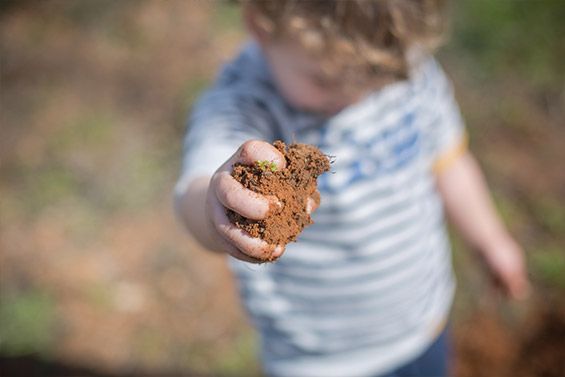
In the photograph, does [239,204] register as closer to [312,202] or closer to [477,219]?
[312,202]

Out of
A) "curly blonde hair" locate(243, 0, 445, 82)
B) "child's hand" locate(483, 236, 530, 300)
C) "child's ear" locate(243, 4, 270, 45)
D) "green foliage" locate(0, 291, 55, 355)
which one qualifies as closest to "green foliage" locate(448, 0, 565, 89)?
"child's hand" locate(483, 236, 530, 300)

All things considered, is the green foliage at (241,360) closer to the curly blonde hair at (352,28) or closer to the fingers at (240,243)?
the curly blonde hair at (352,28)

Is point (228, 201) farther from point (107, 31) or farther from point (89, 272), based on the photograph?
point (107, 31)

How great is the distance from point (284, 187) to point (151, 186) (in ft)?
7.49

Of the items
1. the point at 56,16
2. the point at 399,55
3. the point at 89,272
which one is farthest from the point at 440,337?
the point at 56,16

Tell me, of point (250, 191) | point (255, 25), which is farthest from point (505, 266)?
point (250, 191)

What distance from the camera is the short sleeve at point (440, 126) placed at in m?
1.55

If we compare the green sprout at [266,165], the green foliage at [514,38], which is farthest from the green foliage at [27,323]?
the green foliage at [514,38]

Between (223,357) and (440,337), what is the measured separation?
101 centimetres

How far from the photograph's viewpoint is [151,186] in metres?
2.95

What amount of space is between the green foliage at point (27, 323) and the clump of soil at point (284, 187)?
200 cm

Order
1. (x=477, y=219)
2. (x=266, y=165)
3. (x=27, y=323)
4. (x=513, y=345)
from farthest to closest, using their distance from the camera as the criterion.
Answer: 1. (x=27, y=323)
2. (x=513, y=345)
3. (x=477, y=219)
4. (x=266, y=165)

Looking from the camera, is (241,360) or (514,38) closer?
(241,360)

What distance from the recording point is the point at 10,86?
3.50 m
